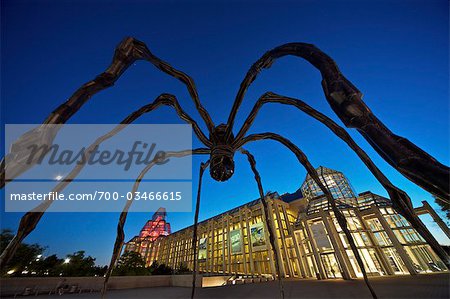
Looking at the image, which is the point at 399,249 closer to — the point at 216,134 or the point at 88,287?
the point at 216,134

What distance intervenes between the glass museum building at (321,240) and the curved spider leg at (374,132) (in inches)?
213

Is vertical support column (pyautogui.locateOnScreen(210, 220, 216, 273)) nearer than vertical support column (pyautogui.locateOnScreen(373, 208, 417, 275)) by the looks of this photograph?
No

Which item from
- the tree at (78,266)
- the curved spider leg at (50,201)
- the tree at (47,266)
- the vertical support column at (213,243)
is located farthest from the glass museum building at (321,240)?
the tree at (47,266)

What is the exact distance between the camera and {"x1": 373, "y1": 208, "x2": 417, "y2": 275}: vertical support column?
15.1 metres

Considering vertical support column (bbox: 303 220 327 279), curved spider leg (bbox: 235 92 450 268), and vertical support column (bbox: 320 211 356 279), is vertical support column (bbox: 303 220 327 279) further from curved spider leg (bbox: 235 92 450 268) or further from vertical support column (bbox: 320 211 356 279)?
curved spider leg (bbox: 235 92 450 268)

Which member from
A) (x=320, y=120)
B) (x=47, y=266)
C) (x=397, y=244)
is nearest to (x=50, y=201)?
(x=320, y=120)

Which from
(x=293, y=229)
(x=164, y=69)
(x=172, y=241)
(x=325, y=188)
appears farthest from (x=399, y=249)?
(x=172, y=241)

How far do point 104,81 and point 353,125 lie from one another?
1.69m

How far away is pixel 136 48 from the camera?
71.4 inches

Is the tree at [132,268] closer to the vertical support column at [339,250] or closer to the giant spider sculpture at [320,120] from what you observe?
the vertical support column at [339,250]

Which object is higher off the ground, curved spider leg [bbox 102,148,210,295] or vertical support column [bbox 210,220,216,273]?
vertical support column [bbox 210,220,216,273]

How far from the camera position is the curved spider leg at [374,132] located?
604 millimetres

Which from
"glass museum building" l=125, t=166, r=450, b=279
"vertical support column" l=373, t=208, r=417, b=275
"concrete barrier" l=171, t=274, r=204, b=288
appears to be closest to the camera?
"concrete barrier" l=171, t=274, r=204, b=288

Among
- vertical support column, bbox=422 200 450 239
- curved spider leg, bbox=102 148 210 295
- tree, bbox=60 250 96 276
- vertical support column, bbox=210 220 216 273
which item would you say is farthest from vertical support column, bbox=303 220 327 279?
tree, bbox=60 250 96 276
